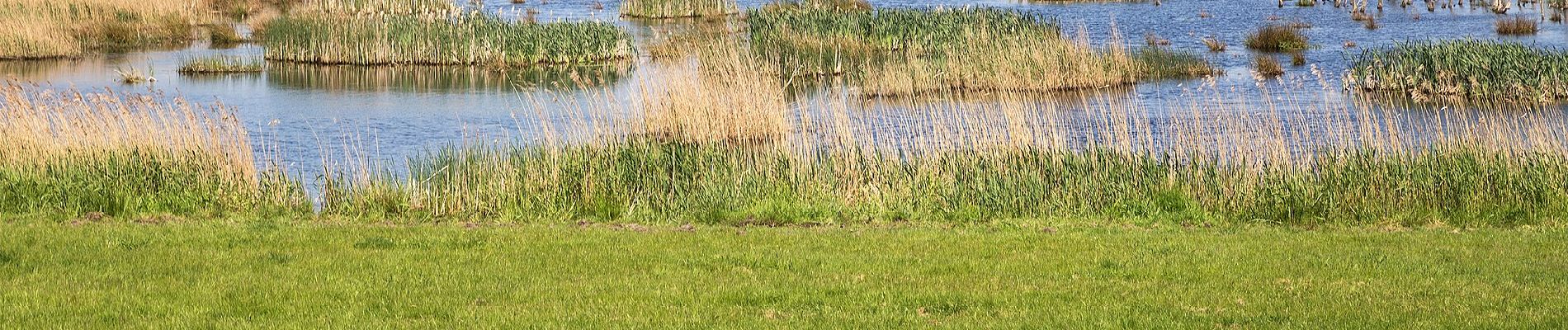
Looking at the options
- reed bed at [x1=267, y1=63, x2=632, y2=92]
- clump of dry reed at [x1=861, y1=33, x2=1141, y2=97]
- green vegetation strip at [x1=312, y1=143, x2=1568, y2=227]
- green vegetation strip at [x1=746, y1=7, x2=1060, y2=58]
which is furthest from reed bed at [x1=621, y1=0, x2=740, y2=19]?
green vegetation strip at [x1=312, y1=143, x2=1568, y2=227]

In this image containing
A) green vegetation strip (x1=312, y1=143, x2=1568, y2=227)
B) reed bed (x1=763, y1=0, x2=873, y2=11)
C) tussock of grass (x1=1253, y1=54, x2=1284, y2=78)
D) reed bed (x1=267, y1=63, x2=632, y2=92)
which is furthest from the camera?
reed bed (x1=763, y1=0, x2=873, y2=11)

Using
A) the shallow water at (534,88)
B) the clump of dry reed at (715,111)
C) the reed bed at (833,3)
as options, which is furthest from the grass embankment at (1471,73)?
the reed bed at (833,3)

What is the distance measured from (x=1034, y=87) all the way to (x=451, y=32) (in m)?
13.6

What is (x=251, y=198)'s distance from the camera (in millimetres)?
14906

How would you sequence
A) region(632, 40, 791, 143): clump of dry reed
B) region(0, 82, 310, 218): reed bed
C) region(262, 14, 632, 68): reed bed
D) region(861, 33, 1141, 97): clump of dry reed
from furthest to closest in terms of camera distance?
1. region(262, 14, 632, 68): reed bed
2. region(861, 33, 1141, 97): clump of dry reed
3. region(632, 40, 791, 143): clump of dry reed
4. region(0, 82, 310, 218): reed bed

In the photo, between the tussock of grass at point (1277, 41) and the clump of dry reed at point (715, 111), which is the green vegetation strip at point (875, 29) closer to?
the tussock of grass at point (1277, 41)

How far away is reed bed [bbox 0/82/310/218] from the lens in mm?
14773

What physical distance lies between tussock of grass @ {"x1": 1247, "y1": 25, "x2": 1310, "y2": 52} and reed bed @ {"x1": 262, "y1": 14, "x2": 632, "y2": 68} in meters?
13.7

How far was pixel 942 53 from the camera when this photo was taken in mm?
30297

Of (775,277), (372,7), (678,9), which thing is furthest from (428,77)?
(775,277)

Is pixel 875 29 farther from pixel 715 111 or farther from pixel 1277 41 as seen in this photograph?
pixel 715 111

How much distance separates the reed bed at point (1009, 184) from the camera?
1383cm

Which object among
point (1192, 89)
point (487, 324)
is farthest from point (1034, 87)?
point (487, 324)

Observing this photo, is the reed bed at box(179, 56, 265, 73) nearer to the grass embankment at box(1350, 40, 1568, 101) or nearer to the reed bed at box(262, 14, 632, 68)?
the reed bed at box(262, 14, 632, 68)
